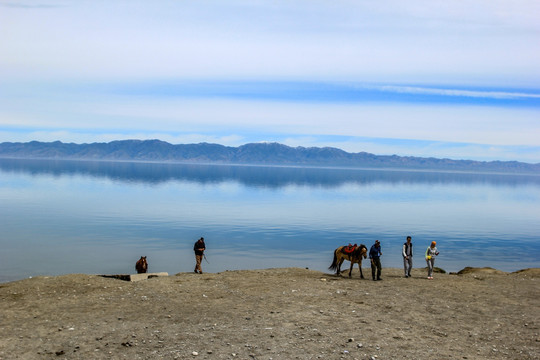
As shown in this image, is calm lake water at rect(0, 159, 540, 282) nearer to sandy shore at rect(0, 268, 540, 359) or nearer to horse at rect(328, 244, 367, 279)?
horse at rect(328, 244, 367, 279)

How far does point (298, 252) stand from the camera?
162ft

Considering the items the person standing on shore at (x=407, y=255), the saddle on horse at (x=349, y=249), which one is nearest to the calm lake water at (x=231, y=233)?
the person standing on shore at (x=407, y=255)

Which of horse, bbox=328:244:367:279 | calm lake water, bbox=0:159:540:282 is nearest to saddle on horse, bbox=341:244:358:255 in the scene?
horse, bbox=328:244:367:279

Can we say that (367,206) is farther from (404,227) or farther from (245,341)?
(245,341)

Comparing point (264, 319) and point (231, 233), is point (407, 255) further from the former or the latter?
point (231, 233)

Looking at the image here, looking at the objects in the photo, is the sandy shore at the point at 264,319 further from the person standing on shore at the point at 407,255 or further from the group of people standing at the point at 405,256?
the person standing on shore at the point at 407,255

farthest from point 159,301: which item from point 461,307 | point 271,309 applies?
point 461,307

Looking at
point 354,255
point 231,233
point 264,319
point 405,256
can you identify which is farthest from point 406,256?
point 231,233

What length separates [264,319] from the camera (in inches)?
701

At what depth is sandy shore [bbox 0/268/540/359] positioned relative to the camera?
15.0 meters

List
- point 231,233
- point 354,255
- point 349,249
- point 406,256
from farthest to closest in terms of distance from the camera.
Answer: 1. point 231,233
2. point 406,256
3. point 349,249
4. point 354,255

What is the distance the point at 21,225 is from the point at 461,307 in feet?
184

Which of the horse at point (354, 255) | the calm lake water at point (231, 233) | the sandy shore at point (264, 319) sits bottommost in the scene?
the calm lake water at point (231, 233)

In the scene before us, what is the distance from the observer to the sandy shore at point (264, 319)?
1498 centimetres
